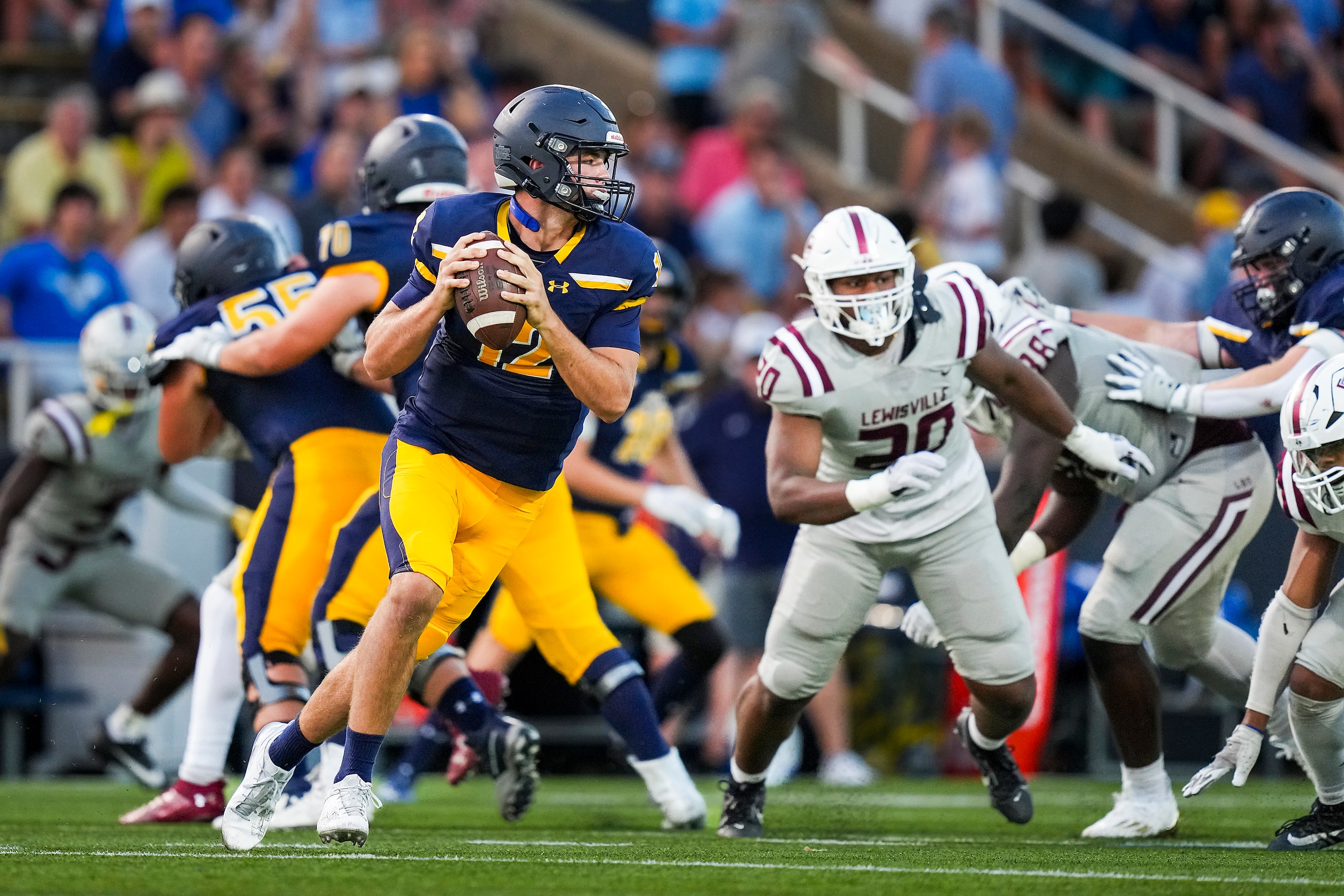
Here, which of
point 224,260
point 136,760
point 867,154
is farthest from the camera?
point 867,154

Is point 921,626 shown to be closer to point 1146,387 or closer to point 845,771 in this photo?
point 1146,387

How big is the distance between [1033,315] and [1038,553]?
2.54 feet

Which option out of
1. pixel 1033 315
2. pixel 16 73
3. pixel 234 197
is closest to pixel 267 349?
pixel 1033 315

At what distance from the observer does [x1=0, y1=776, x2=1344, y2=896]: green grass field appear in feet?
14.5

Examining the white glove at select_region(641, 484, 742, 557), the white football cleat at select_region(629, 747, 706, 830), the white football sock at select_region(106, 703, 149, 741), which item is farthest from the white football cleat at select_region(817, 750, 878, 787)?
the white football sock at select_region(106, 703, 149, 741)

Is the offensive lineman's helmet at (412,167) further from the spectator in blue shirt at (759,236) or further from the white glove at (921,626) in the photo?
the spectator in blue shirt at (759,236)

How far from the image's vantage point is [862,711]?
10.2m

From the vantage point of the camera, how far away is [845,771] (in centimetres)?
920

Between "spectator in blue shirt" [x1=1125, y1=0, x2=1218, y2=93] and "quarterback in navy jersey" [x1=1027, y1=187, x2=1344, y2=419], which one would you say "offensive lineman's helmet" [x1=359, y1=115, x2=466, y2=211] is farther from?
A: "spectator in blue shirt" [x1=1125, y1=0, x2=1218, y2=93]

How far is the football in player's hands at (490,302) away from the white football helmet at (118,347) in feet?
9.47

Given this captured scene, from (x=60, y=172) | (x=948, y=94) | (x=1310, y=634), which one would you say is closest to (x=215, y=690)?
(x=1310, y=634)

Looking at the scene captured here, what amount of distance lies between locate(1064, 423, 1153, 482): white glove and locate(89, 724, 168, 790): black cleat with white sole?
397 centimetres

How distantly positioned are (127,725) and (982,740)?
365 centimetres

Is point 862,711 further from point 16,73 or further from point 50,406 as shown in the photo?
point 16,73
